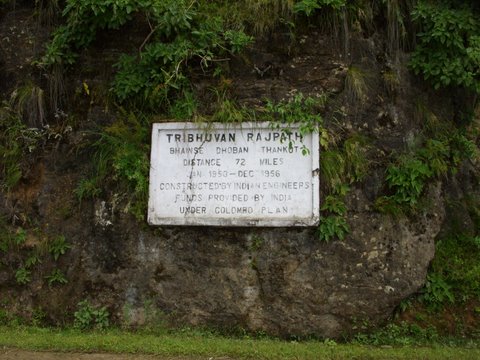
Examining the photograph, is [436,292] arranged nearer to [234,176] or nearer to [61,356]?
[234,176]

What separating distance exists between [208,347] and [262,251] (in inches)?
43.0

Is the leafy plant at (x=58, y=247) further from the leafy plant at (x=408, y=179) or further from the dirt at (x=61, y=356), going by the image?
the leafy plant at (x=408, y=179)

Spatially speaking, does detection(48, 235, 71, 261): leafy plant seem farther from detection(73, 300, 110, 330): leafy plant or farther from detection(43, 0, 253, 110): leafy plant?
detection(43, 0, 253, 110): leafy plant

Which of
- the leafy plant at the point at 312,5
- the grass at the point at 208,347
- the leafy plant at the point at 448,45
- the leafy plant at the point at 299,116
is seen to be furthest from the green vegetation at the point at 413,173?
the leafy plant at the point at 312,5

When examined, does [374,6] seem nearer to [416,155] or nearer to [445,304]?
[416,155]

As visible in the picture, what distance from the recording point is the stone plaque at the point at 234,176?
5121 mm

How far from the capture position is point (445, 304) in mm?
5348

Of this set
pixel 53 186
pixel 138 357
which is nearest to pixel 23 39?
pixel 53 186

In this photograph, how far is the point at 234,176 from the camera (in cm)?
525

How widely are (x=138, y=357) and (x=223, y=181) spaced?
187 centimetres

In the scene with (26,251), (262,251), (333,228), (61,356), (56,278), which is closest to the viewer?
(61,356)

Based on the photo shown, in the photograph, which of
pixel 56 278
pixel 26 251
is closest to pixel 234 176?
pixel 56 278

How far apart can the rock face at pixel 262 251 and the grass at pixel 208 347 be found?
0.92 ft

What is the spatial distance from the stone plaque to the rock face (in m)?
0.17
